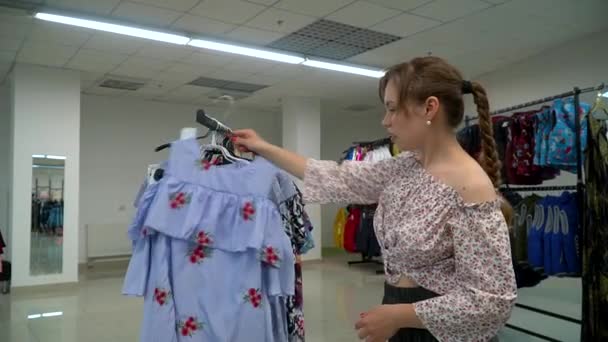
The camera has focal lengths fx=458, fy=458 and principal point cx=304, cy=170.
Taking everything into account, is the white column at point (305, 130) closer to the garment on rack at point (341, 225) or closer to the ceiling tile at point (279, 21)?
the garment on rack at point (341, 225)

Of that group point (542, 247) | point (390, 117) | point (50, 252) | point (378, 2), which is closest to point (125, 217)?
point (50, 252)

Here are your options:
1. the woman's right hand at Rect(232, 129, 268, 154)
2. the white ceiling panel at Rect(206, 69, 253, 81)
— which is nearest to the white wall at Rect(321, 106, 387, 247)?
the white ceiling panel at Rect(206, 69, 253, 81)

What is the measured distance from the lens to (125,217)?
8.48 metres

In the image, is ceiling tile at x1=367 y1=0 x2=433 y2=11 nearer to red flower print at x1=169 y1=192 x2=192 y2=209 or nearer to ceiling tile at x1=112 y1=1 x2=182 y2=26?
ceiling tile at x1=112 y1=1 x2=182 y2=26

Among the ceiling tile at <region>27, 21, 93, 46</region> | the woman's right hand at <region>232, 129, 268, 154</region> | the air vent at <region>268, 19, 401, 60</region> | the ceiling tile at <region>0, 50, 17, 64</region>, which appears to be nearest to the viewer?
the woman's right hand at <region>232, 129, 268, 154</region>

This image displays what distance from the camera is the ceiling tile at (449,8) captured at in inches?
169

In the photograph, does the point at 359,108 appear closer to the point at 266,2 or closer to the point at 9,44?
the point at 266,2

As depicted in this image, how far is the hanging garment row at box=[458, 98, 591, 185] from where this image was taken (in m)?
2.96

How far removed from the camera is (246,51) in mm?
5680

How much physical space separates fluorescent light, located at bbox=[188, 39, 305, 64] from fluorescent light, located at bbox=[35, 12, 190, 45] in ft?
0.66

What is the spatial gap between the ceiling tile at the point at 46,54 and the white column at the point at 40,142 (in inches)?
8.2

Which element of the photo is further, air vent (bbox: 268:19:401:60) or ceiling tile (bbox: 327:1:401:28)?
air vent (bbox: 268:19:401:60)

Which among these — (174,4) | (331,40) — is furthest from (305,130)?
(174,4)

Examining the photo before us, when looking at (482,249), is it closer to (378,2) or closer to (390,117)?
(390,117)
